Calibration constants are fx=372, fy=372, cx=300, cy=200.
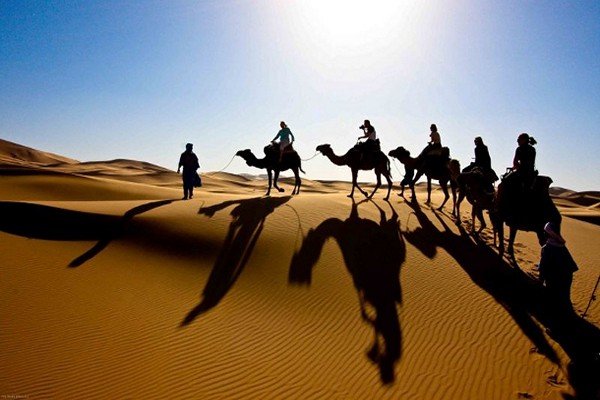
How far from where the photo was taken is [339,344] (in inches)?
215

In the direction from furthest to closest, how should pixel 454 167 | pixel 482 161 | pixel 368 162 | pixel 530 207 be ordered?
1. pixel 368 162
2. pixel 454 167
3. pixel 482 161
4. pixel 530 207

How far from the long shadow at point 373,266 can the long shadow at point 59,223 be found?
464 cm

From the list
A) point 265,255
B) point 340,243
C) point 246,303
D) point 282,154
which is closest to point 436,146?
point 282,154

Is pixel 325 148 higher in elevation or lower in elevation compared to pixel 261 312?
higher

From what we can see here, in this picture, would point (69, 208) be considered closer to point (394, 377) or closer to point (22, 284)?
point (22, 284)

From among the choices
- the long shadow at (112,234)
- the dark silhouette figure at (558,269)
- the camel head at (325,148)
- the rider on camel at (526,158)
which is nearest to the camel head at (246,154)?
the camel head at (325,148)

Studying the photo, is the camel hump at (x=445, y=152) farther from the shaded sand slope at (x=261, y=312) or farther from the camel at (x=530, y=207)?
the camel at (x=530, y=207)

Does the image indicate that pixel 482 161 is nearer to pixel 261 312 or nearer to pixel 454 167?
pixel 454 167

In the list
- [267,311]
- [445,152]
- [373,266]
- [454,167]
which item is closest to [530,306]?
[373,266]

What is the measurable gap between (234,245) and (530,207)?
22.2ft

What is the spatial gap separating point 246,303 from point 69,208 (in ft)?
21.8

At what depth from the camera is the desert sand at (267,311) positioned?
4.52 meters

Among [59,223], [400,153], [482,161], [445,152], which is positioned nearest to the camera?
[59,223]

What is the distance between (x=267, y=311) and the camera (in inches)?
245
